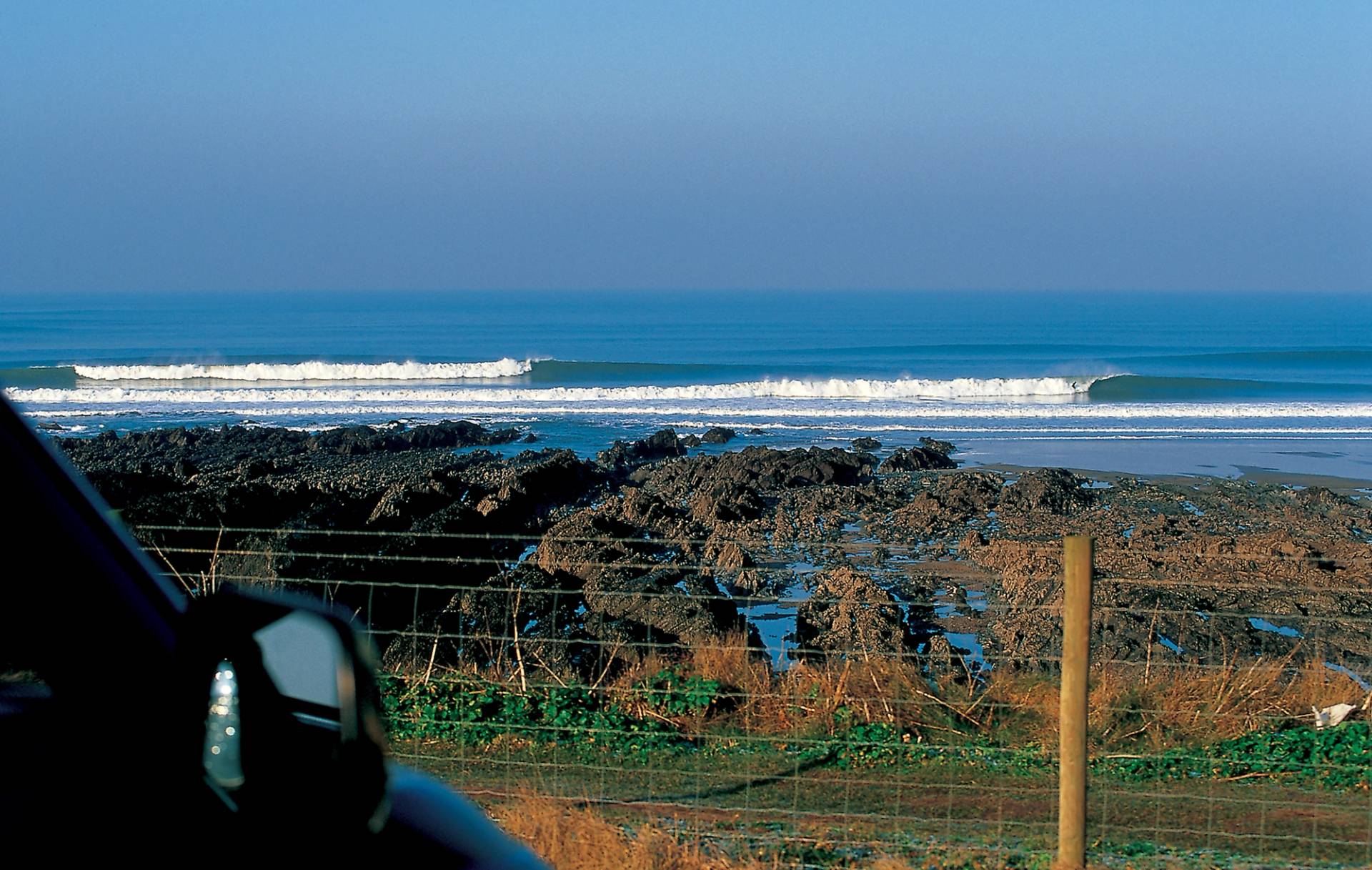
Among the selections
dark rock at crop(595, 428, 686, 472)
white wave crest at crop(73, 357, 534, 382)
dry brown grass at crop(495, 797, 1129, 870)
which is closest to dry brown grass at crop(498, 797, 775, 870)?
dry brown grass at crop(495, 797, 1129, 870)

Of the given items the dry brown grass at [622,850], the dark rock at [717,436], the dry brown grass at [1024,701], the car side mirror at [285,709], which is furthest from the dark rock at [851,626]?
the dark rock at [717,436]

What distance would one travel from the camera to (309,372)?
45.7m

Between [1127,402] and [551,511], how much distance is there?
24.7 meters

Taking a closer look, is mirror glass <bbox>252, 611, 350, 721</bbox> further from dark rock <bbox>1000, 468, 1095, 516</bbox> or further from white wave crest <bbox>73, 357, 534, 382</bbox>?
white wave crest <bbox>73, 357, 534, 382</bbox>

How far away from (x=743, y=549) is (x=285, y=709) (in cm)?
1202

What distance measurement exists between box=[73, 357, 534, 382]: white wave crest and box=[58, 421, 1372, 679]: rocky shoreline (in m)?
21.9

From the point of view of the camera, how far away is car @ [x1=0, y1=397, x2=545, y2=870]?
3.60ft

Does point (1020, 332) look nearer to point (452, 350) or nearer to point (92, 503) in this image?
point (452, 350)

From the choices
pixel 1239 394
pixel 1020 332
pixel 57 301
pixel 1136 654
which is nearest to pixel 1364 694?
pixel 1136 654

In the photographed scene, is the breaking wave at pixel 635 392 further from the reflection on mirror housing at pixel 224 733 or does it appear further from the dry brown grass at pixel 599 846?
the reflection on mirror housing at pixel 224 733

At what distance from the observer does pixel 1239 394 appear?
3844 cm

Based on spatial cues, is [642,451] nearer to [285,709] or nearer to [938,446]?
[938,446]

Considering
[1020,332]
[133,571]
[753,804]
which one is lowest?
[753,804]

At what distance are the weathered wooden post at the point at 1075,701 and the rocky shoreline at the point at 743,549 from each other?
6.13 feet
